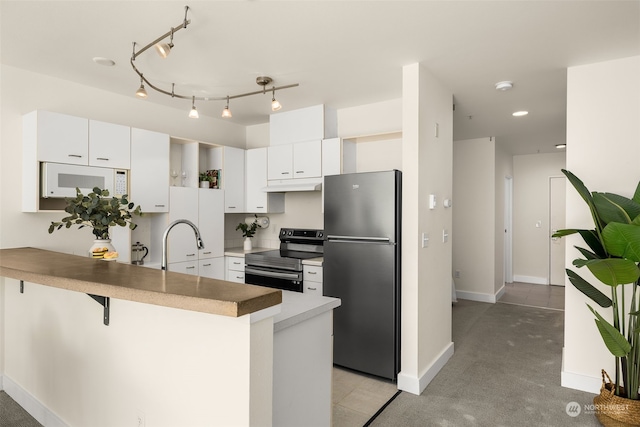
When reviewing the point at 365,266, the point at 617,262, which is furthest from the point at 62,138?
the point at 617,262

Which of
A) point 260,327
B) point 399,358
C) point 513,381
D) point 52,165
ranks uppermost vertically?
point 52,165

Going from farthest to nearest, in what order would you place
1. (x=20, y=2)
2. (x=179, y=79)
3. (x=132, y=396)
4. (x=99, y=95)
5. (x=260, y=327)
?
(x=99, y=95), (x=179, y=79), (x=20, y=2), (x=132, y=396), (x=260, y=327)

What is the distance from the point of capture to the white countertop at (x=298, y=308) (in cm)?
161

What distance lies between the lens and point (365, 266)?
3.18m

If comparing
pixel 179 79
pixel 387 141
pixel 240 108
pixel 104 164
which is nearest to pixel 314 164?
pixel 387 141

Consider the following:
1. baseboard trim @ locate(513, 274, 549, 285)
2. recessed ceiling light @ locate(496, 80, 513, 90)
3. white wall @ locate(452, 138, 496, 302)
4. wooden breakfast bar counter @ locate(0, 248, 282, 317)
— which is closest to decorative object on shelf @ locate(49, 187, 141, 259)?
wooden breakfast bar counter @ locate(0, 248, 282, 317)

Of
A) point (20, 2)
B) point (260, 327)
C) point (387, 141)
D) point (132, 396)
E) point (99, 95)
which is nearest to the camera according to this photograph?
point (260, 327)

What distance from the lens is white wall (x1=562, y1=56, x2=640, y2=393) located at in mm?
2781

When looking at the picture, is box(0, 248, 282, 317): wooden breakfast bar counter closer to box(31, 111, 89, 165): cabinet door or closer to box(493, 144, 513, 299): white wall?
box(31, 111, 89, 165): cabinet door

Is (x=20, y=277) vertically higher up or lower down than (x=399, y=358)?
higher up

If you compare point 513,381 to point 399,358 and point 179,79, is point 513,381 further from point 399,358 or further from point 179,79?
point 179,79

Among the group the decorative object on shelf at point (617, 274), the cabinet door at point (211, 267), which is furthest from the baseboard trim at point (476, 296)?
the cabinet door at point (211, 267)

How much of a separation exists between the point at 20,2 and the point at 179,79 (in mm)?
1264

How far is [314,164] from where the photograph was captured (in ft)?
13.3
